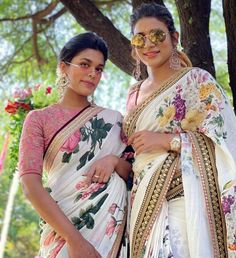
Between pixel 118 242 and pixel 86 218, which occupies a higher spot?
pixel 86 218

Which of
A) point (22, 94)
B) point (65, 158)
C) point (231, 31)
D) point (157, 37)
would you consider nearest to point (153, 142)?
point (65, 158)

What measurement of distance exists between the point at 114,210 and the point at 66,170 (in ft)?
0.83

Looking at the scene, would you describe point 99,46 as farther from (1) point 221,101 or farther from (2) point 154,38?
(1) point 221,101

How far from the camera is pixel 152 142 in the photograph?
2891 millimetres

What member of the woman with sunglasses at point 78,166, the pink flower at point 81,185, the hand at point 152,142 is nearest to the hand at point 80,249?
the woman with sunglasses at point 78,166

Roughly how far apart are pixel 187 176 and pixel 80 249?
0.50 m

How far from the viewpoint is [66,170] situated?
2.92 m

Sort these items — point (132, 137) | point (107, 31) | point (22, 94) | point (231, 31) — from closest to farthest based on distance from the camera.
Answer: point (132, 137) → point (231, 31) → point (107, 31) → point (22, 94)

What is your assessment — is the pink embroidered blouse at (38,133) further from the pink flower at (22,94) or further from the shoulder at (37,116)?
the pink flower at (22,94)

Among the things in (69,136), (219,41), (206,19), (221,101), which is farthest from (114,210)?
(219,41)

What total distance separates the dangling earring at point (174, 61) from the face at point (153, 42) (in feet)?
0.06

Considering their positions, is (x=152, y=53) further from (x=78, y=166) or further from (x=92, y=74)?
(x=78, y=166)

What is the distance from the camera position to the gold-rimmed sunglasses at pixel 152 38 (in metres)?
3.04

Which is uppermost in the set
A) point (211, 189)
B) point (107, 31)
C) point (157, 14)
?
point (107, 31)
